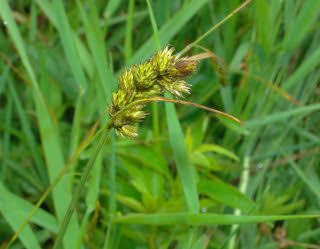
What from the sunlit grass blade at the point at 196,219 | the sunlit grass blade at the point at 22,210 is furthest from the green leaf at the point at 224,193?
the sunlit grass blade at the point at 22,210

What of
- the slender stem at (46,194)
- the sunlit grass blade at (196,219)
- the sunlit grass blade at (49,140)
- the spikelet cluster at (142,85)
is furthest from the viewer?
the sunlit grass blade at (49,140)

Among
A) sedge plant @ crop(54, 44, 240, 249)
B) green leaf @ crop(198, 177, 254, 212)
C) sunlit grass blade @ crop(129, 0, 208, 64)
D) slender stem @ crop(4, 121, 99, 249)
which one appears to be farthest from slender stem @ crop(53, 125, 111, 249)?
sunlit grass blade @ crop(129, 0, 208, 64)

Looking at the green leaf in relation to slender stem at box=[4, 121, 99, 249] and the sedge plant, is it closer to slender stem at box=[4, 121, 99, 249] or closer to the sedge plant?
slender stem at box=[4, 121, 99, 249]

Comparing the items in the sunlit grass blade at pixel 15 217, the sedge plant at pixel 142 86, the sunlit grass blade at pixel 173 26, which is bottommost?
the sunlit grass blade at pixel 15 217

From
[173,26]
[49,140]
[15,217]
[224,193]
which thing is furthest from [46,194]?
[173,26]

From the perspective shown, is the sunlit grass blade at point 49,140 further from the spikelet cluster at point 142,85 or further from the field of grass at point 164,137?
the spikelet cluster at point 142,85

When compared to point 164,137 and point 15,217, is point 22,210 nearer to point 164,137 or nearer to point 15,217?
point 15,217

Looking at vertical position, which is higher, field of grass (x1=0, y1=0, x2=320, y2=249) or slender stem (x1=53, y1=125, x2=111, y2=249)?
field of grass (x1=0, y1=0, x2=320, y2=249)
